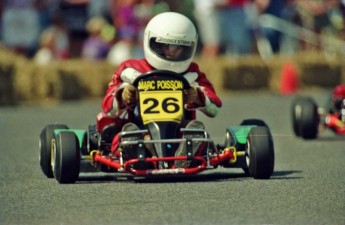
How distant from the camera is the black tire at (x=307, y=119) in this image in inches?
533

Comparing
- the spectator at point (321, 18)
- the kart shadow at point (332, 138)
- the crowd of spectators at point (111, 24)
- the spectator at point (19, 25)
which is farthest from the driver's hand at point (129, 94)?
the spectator at point (321, 18)

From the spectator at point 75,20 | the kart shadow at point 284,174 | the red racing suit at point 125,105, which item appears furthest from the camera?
the spectator at point 75,20

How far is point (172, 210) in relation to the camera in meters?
7.74

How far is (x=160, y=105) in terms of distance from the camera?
31.5ft

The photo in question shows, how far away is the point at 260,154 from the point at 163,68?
1.17m

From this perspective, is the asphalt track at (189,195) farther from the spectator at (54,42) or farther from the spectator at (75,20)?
the spectator at (75,20)

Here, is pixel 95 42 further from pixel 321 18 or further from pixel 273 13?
pixel 321 18

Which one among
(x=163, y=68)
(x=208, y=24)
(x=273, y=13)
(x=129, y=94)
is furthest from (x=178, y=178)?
(x=273, y=13)

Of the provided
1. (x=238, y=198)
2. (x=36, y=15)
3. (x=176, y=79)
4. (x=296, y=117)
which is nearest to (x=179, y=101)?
(x=176, y=79)

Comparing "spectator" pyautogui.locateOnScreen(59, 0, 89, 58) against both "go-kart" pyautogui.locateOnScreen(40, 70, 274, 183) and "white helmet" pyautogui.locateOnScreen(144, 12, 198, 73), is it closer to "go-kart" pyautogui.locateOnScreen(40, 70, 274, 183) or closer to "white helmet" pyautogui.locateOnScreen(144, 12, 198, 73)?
"white helmet" pyautogui.locateOnScreen(144, 12, 198, 73)

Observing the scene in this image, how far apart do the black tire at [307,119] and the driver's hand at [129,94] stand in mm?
4144

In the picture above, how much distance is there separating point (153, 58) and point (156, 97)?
54 centimetres

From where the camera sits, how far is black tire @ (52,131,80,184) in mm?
9336

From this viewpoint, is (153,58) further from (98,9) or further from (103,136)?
(98,9)
